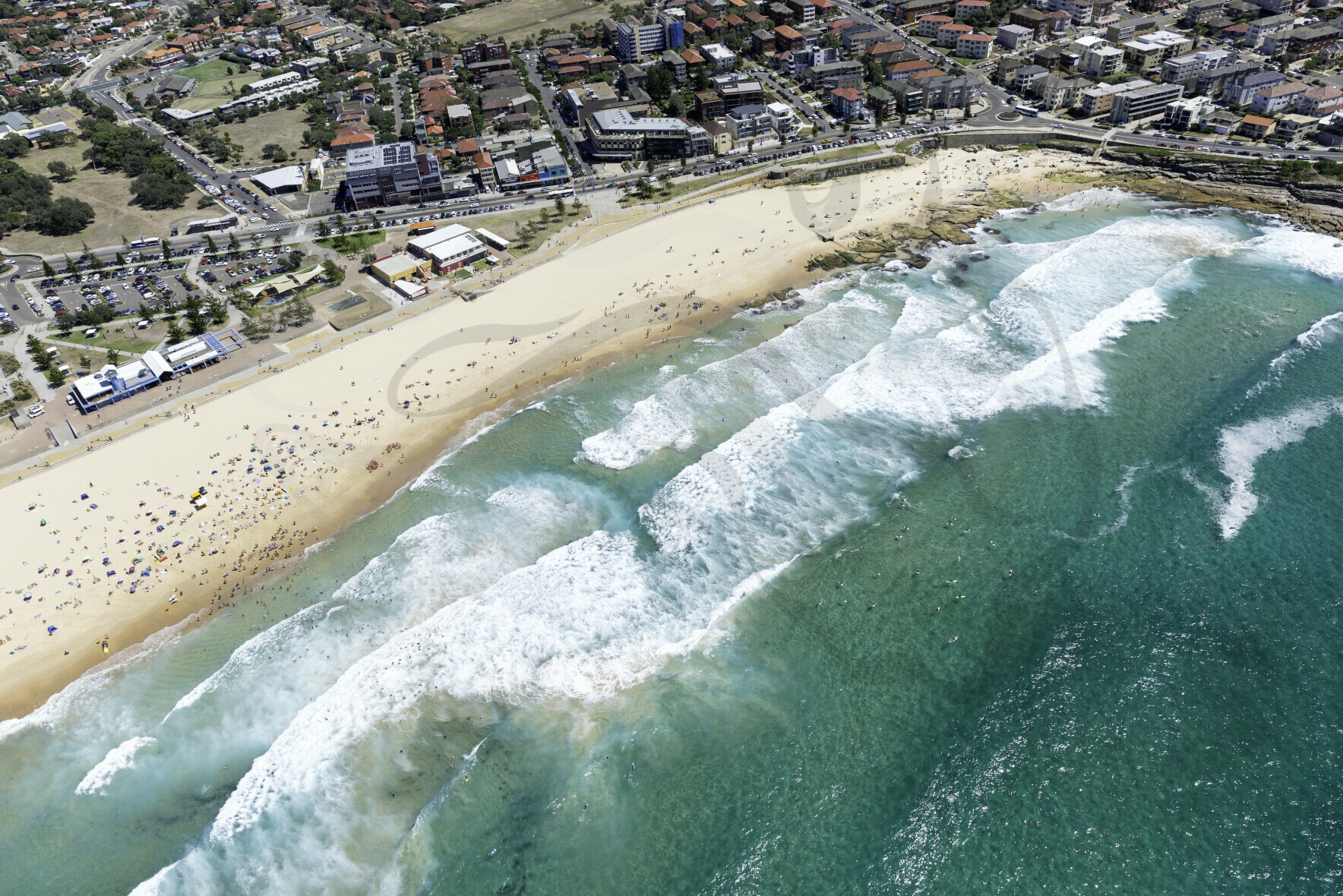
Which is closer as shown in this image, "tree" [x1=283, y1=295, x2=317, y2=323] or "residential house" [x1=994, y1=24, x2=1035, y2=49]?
"tree" [x1=283, y1=295, x2=317, y2=323]

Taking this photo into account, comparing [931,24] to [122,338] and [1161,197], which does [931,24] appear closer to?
[1161,197]

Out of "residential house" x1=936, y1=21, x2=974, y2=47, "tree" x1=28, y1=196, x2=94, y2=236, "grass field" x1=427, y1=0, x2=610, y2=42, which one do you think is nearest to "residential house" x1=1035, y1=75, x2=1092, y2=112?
"residential house" x1=936, y1=21, x2=974, y2=47

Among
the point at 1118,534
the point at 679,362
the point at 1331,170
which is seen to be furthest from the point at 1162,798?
the point at 1331,170

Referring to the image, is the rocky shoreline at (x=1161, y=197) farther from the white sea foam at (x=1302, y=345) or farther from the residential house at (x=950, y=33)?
the residential house at (x=950, y=33)

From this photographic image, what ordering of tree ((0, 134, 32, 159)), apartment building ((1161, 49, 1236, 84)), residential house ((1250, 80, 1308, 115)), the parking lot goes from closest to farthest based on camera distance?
the parking lot → residential house ((1250, 80, 1308, 115)) → apartment building ((1161, 49, 1236, 84)) → tree ((0, 134, 32, 159))

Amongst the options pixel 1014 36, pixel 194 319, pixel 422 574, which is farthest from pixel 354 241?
pixel 1014 36

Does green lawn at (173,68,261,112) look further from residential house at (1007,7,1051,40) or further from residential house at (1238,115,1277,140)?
residential house at (1238,115,1277,140)

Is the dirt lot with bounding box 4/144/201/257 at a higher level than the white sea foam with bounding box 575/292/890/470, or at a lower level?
higher
